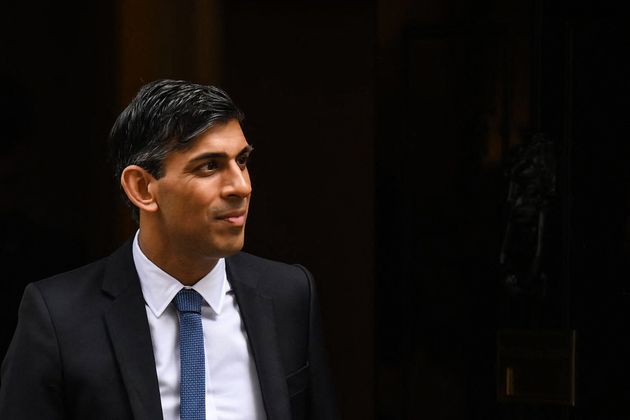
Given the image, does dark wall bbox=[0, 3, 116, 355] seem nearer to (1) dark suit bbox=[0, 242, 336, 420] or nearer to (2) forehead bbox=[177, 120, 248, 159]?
(1) dark suit bbox=[0, 242, 336, 420]

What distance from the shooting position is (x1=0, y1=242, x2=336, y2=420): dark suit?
2.48 m

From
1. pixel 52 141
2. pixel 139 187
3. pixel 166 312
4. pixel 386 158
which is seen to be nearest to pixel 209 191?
pixel 139 187

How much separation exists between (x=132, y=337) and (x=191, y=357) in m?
0.15

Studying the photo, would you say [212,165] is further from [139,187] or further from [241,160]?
[139,187]

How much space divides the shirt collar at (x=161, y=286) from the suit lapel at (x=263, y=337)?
65mm

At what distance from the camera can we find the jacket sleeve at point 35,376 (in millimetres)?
2467

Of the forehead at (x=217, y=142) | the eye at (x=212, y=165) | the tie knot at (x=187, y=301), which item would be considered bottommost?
the tie knot at (x=187, y=301)

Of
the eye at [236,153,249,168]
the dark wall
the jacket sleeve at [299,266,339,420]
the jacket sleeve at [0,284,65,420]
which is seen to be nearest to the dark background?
the dark wall

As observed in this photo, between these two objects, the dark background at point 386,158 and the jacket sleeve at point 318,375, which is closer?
the jacket sleeve at point 318,375

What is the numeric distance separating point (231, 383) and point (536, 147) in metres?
1.62

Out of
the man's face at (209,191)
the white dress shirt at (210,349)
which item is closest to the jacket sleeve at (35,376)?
the white dress shirt at (210,349)

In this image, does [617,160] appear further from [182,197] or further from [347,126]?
[182,197]

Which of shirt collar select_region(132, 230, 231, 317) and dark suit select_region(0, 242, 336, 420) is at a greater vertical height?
shirt collar select_region(132, 230, 231, 317)

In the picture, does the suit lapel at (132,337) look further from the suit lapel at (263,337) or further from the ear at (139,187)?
the suit lapel at (263,337)
